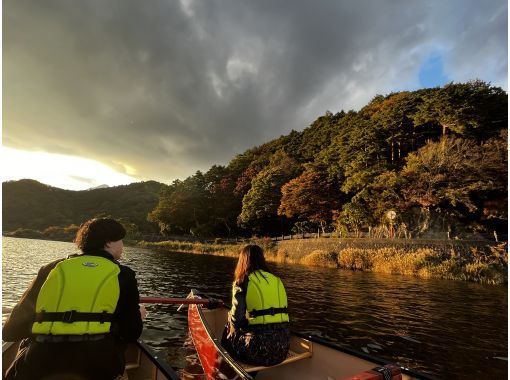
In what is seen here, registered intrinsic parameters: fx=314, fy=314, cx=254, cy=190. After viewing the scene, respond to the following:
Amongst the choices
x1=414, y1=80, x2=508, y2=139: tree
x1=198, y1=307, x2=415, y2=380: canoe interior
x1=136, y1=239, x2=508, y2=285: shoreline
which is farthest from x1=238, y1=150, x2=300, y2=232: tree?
x1=198, y1=307, x2=415, y2=380: canoe interior

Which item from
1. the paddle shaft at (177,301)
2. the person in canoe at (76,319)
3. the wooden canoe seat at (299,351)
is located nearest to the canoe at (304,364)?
the wooden canoe seat at (299,351)

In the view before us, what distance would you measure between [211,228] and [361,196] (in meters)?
31.7

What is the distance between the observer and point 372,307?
490 inches

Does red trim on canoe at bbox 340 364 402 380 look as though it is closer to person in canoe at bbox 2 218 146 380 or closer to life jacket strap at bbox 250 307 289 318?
life jacket strap at bbox 250 307 289 318

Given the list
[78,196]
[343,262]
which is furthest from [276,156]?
[78,196]

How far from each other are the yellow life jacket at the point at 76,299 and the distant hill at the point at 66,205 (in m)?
92.0

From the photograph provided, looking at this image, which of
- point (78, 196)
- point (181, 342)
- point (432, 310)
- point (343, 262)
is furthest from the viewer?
point (78, 196)

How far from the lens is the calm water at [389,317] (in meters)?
7.62

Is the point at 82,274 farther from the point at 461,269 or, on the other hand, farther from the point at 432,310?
the point at 461,269

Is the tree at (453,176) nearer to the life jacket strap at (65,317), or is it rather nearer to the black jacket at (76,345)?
the black jacket at (76,345)

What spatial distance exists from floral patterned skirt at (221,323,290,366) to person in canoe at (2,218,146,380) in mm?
2140

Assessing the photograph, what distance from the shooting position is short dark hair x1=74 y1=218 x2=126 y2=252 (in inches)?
126

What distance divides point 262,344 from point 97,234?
3019mm

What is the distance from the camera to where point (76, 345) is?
9.32 ft
